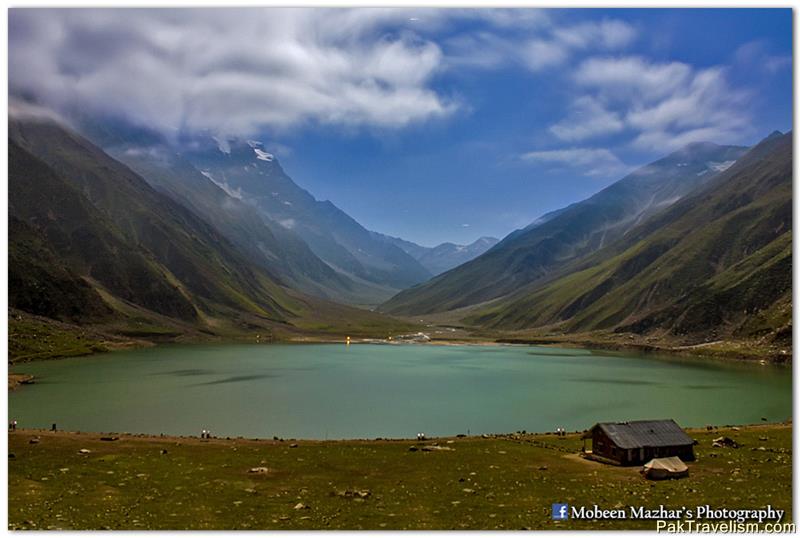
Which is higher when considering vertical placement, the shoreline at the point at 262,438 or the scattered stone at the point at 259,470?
the scattered stone at the point at 259,470

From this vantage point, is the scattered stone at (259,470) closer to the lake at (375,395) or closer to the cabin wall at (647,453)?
the lake at (375,395)

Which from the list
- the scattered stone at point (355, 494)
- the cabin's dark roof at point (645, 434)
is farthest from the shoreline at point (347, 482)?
the cabin's dark roof at point (645, 434)

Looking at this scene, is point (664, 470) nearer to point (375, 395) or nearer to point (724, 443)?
point (724, 443)

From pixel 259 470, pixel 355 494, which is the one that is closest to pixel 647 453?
pixel 355 494

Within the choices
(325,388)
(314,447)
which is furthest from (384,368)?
(314,447)

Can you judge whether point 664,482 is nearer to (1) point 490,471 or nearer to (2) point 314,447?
(1) point 490,471

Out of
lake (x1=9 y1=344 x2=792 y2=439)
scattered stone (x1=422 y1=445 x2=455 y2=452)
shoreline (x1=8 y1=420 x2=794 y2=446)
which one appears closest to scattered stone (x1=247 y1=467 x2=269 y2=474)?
shoreline (x1=8 y1=420 x2=794 y2=446)
